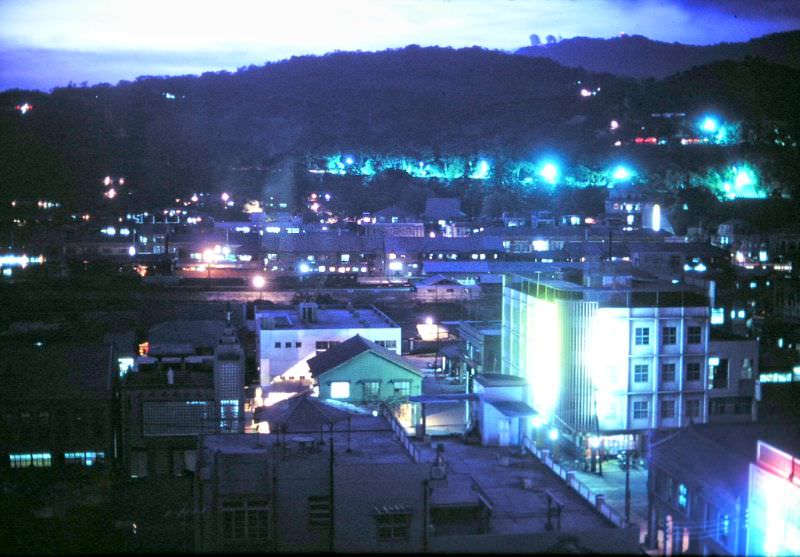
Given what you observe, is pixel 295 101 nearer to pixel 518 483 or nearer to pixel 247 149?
pixel 247 149

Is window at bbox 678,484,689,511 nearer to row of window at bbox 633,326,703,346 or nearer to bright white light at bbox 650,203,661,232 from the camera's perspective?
row of window at bbox 633,326,703,346

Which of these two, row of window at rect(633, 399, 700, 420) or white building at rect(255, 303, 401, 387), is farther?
white building at rect(255, 303, 401, 387)

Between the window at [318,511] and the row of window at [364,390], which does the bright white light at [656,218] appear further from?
the window at [318,511]

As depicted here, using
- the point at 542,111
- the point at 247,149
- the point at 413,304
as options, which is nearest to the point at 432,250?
the point at 413,304

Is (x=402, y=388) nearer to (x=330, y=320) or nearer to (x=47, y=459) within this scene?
(x=330, y=320)

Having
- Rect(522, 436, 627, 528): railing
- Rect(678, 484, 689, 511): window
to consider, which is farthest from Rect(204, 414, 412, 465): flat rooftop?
Rect(678, 484, 689, 511): window
